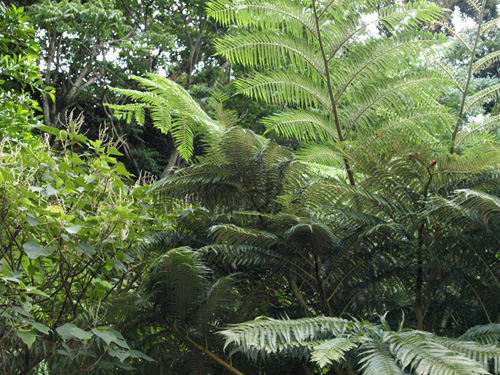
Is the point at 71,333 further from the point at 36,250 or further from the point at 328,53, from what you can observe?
the point at 328,53

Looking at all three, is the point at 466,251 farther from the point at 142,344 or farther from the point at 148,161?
the point at 148,161

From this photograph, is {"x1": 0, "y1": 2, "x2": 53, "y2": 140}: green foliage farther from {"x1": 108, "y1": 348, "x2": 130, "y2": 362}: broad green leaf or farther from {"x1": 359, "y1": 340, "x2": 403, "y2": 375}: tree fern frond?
{"x1": 359, "y1": 340, "x2": 403, "y2": 375}: tree fern frond

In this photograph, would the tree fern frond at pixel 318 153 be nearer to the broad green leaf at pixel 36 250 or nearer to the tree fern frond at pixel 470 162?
the tree fern frond at pixel 470 162

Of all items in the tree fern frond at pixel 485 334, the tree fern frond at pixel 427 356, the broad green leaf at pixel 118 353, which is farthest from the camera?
the broad green leaf at pixel 118 353

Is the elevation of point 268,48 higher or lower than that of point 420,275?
higher

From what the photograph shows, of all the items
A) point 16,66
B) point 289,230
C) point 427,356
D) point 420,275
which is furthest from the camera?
point 16,66

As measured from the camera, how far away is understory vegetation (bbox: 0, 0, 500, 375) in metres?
1.49

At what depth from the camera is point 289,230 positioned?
1472 millimetres

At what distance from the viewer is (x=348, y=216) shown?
1608 mm

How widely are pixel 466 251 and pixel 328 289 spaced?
1.56 ft

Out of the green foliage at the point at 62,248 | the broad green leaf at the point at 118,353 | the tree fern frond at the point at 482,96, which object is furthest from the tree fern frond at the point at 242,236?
the tree fern frond at the point at 482,96

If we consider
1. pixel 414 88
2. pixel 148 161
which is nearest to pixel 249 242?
pixel 414 88

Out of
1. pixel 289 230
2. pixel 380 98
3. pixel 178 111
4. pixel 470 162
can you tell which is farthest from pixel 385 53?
pixel 289 230

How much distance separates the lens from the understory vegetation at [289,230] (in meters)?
1.49
